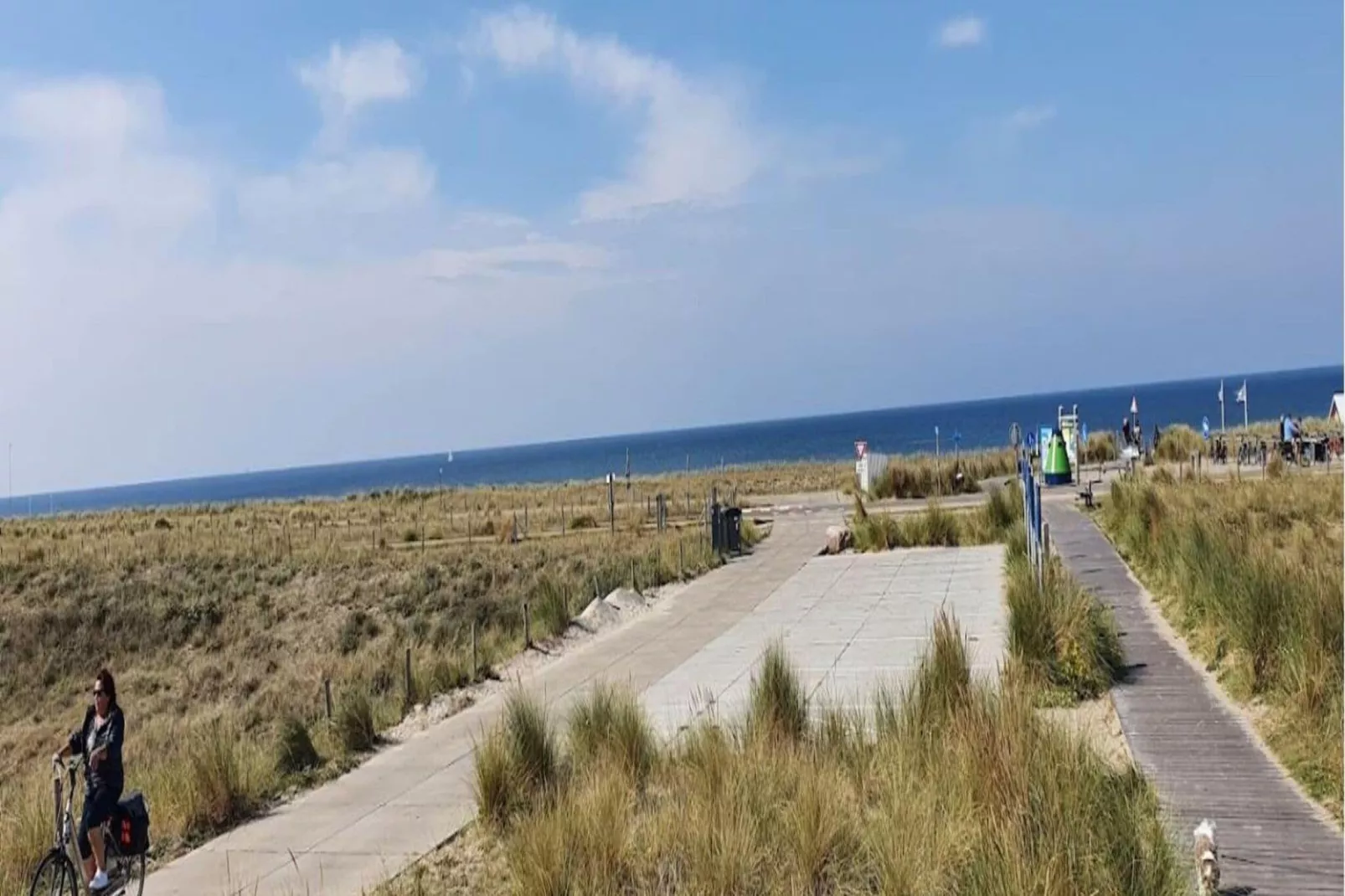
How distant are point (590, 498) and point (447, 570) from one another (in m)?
23.9

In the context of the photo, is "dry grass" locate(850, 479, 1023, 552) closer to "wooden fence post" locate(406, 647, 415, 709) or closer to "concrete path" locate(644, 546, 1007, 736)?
"concrete path" locate(644, 546, 1007, 736)

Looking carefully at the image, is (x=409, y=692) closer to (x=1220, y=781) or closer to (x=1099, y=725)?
(x=1099, y=725)

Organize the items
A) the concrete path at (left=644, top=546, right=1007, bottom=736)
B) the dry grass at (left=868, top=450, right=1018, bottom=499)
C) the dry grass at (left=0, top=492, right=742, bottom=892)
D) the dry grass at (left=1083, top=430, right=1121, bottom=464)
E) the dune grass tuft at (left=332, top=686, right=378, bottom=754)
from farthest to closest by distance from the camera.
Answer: the dry grass at (left=1083, top=430, right=1121, bottom=464) < the dry grass at (left=868, top=450, right=1018, bottom=499) < the concrete path at (left=644, top=546, right=1007, bottom=736) < the dune grass tuft at (left=332, top=686, right=378, bottom=754) < the dry grass at (left=0, top=492, right=742, bottom=892)

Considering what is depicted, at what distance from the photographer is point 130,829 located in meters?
7.23

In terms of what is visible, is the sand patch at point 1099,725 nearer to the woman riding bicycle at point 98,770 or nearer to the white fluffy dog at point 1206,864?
the white fluffy dog at point 1206,864

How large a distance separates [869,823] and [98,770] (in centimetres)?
480

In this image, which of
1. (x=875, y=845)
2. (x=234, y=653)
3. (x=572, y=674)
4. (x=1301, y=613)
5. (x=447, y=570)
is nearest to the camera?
(x=875, y=845)

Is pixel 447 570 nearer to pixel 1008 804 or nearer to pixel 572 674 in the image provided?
pixel 572 674

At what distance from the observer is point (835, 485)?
50531mm

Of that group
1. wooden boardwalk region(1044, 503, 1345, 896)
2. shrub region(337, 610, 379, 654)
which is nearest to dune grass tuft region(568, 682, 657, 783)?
wooden boardwalk region(1044, 503, 1345, 896)

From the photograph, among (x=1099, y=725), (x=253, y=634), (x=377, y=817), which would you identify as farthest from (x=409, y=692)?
(x=253, y=634)

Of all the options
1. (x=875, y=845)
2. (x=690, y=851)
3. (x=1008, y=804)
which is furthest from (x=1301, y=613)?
(x=690, y=851)

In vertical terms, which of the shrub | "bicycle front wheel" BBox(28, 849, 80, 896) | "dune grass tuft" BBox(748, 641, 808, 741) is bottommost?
the shrub

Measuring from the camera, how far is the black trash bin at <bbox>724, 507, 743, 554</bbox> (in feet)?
84.3
